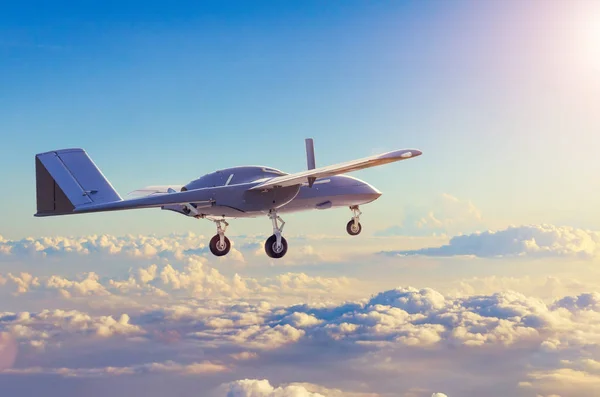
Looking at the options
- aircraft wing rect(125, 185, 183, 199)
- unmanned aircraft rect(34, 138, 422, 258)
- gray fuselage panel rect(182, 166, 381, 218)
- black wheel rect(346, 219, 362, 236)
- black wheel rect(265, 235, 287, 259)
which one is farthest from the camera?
black wheel rect(346, 219, 362, 236)

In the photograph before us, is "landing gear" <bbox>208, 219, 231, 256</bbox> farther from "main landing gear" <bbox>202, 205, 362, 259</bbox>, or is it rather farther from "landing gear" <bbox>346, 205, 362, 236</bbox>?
"landing gear" <bbox>346, 205, 362, 236</bbox>

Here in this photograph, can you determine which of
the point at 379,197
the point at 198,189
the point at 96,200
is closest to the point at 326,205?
the point at 379,197

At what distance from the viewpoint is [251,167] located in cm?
2983

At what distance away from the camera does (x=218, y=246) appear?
3175 centimetres

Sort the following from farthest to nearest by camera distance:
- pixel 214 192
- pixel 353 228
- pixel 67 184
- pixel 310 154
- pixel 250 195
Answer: pixel 353 228
pixel 310 154
pixel 250 195
pixel 214 192
pixel 67 184

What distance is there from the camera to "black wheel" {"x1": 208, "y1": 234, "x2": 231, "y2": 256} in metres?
31.7

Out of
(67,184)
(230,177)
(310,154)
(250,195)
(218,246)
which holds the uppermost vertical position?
(310,154)

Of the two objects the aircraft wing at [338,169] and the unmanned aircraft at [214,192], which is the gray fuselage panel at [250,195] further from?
the aircraft wing at [338,169]

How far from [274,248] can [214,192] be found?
12.1ft

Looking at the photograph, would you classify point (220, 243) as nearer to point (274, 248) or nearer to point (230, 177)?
point (274, 248)

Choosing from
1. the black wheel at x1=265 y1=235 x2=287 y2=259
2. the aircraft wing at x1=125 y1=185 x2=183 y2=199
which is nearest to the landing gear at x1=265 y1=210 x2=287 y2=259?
the black wheel at x1=265 y1=235 x2=287 y2=259

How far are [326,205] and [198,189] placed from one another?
686cm

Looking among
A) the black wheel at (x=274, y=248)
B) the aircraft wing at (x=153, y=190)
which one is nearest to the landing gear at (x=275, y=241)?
the black wheel at (x=274, y=248)

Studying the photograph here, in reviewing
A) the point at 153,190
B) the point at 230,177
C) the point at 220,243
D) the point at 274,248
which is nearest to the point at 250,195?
the point at 230,177
